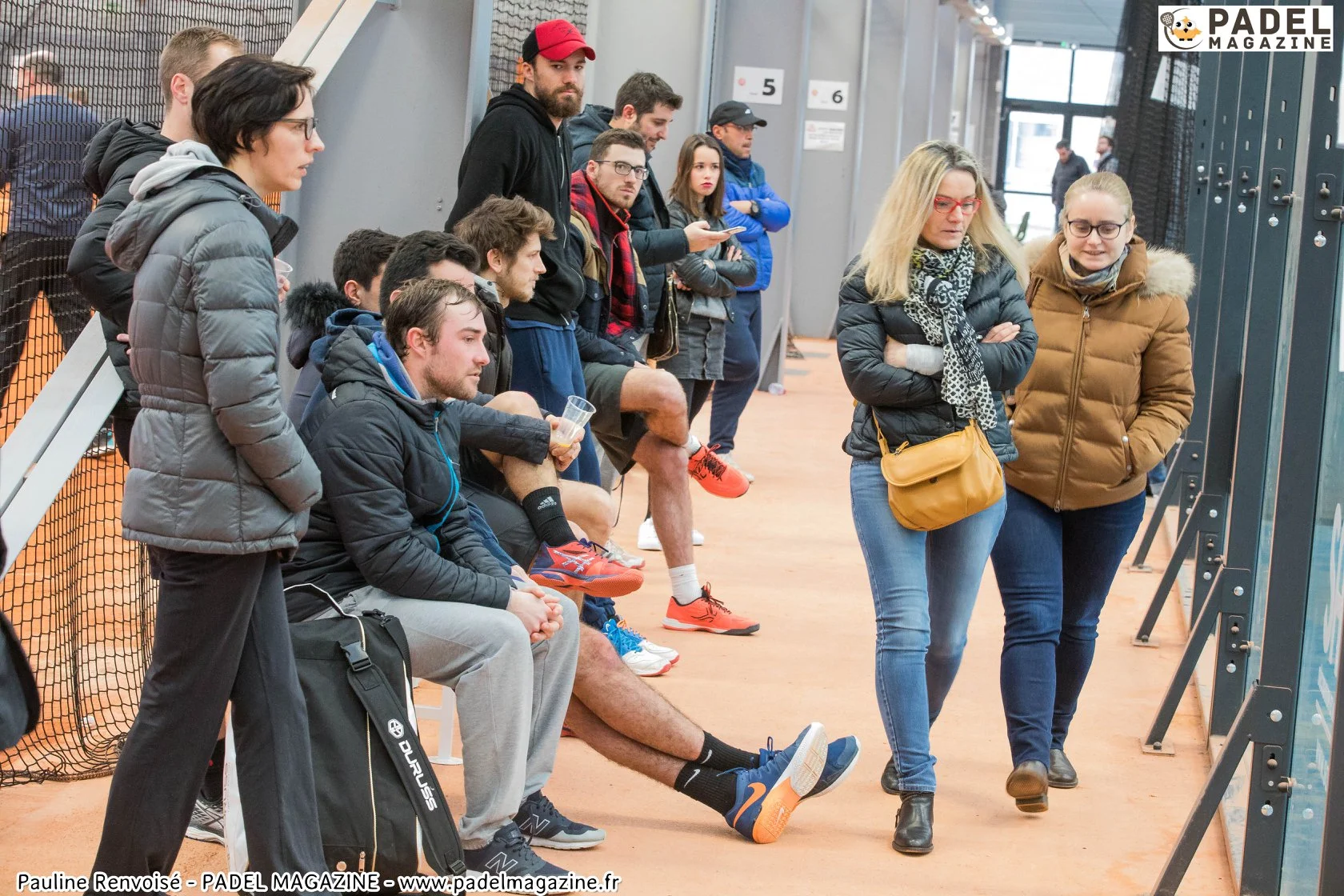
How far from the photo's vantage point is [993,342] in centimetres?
354

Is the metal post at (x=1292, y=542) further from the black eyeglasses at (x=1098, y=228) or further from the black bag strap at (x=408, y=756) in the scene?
the black bag strap at (x=408, y=756)

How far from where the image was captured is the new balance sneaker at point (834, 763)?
368cm

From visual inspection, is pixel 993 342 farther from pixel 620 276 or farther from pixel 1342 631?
pixel 620 276

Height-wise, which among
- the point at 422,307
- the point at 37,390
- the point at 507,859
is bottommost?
the point at 507,859

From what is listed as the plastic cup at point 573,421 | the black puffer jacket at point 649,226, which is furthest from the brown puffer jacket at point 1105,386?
the black puffer jacket at point 649,226

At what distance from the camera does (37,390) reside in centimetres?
459

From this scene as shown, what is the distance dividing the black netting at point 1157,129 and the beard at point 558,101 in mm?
3861

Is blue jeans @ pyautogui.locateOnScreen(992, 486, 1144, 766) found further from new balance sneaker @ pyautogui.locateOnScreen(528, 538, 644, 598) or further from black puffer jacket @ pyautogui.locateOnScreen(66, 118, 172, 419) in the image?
black puffer jacket @ pyautogui.locateOnScreen(66, 118, 172, 419)

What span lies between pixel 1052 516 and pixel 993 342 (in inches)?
21.6

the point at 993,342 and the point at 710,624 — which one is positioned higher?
the point at 993,342

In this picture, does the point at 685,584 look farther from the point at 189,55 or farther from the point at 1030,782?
the point at 189,55

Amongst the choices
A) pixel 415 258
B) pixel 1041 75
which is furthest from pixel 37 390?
pixel 1041 75

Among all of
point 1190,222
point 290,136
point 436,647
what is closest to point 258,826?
point 436,647

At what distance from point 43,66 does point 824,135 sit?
10267 millimetres
